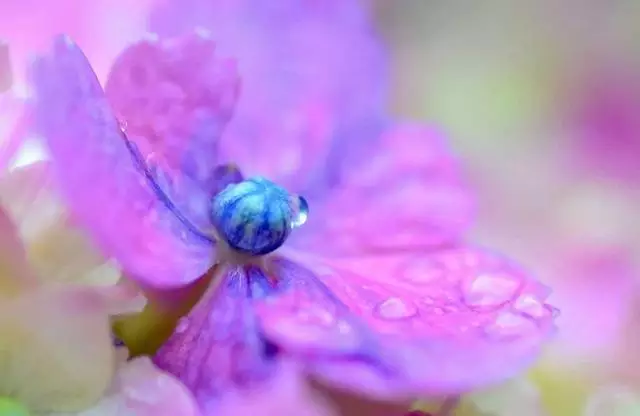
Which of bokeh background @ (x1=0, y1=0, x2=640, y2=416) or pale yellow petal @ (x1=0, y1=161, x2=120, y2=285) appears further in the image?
bokeh background @ (x1=0, y1=0, x2=640, y2=416)

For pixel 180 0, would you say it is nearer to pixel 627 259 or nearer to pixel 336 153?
pixel 336 153

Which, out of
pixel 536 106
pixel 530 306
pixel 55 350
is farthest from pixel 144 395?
pixel 536 106

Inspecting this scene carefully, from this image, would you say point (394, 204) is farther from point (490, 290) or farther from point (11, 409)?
point (11, 409)

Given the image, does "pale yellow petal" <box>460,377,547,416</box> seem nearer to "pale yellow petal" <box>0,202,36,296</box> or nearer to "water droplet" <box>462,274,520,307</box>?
"water droplet" <box>462,274,520,307</box>

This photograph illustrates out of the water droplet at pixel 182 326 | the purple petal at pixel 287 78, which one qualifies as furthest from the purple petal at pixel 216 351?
the purple petal at pixel 287 78

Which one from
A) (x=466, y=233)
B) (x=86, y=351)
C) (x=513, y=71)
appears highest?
(x=513, y=71)

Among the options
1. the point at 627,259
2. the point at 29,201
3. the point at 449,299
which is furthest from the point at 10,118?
the point at 627,259

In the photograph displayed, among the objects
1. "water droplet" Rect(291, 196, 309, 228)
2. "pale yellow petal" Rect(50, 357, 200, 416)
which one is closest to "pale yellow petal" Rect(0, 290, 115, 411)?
"pale yellow petal" Rect(50, 357, 200, 416)

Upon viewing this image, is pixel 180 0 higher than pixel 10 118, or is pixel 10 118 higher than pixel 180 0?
pixel 180 0
